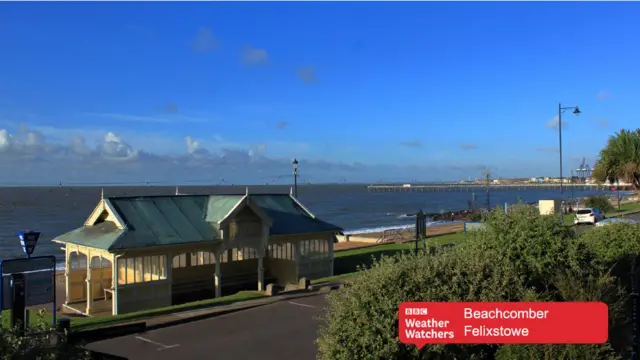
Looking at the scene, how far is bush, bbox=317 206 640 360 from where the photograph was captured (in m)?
6.57

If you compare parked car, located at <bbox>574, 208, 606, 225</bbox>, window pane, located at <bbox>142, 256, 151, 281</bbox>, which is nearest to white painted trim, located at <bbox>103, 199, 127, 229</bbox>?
window pane, located at <bbox>142, 256, 151, 281</bbox>

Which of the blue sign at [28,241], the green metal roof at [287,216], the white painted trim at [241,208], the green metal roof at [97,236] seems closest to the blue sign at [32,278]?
the blue sign at [28,241]

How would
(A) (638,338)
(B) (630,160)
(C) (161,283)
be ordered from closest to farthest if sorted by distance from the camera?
(A) (638,338) < (C) (161,283) < (B) (630,160)

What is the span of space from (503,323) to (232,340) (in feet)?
24.4

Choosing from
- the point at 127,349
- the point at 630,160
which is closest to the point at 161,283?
the point at 127,349

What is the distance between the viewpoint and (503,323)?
7.07 metres

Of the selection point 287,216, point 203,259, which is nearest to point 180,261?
point 203,259

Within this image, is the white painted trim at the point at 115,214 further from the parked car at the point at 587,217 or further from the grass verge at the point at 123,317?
the parked car at the point at 587,217

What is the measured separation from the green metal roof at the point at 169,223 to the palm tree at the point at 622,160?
13.3 metres

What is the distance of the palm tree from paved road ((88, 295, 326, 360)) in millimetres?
15563

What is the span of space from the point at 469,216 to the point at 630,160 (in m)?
Result: 51.9

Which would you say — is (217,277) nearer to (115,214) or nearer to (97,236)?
(115,214)

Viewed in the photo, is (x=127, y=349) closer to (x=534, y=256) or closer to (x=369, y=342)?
(x=369, y=342)

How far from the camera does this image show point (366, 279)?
6.94 meters
